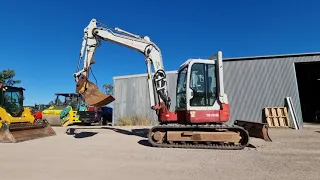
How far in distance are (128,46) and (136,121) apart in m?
9.56

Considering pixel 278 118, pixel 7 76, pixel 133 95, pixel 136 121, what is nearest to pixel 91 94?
pixel 136 121

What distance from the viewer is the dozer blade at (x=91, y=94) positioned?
9273mm

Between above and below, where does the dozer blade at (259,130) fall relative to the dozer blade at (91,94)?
below

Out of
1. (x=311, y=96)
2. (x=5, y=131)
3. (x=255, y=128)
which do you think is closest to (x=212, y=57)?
(x=255, y=128)

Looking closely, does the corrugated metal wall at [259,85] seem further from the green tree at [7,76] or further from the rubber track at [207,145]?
the green tree at [7,76]

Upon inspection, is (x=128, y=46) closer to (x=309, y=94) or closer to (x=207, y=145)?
(x=207, y=145)

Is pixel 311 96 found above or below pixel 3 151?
above

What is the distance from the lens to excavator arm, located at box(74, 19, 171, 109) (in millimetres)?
9547

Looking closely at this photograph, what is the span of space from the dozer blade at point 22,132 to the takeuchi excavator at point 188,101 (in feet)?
10.4

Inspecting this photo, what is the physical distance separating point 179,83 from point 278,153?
13.8 feet

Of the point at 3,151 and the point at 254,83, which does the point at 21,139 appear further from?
the point at 254,83

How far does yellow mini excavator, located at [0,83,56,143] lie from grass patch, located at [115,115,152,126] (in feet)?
23.5

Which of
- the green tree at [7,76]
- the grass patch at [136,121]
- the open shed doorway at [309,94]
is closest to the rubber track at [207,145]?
the grass patch at [136,121]

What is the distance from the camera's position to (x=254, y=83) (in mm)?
16656
